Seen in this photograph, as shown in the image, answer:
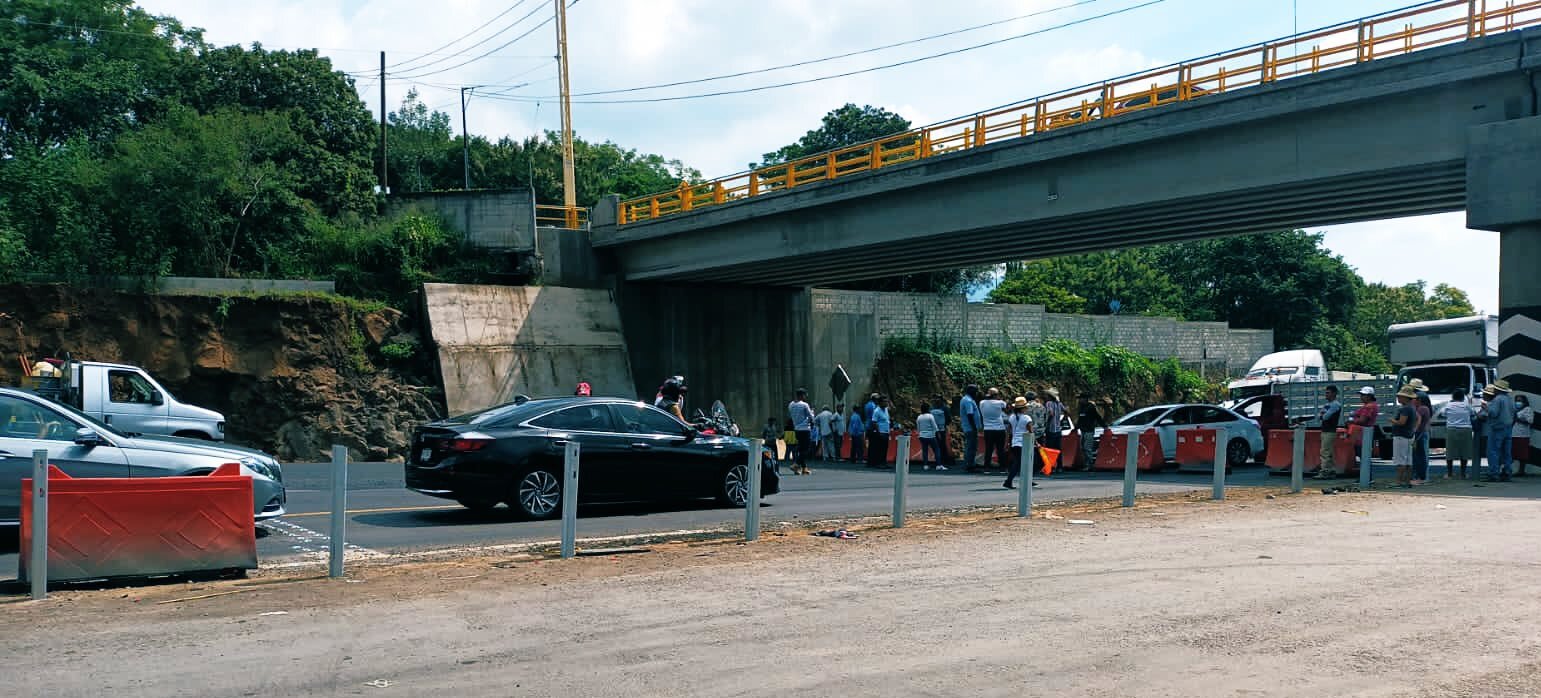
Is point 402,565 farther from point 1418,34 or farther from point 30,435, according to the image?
point 1418,34

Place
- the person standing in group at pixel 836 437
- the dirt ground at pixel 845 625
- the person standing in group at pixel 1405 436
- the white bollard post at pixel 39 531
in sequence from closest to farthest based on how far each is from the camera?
the dirt ground at pixel 845 625, the white bollard post at pixel 39 531, the person standing in group at pixel 1405 436, the person standing in group at pixel 836 437

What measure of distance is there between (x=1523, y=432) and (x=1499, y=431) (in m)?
1.77

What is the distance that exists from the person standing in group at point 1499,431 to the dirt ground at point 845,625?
30.9 feet

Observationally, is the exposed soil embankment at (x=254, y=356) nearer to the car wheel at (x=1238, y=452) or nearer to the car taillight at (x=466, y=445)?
the car taillight at (x=466, y=445)

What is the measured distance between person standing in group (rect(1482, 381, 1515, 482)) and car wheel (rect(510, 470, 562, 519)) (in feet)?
50.0

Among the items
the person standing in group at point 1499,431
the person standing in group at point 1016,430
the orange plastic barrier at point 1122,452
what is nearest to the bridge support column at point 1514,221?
the person standing in group at point 1499,431

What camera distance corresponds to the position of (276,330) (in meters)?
31.5

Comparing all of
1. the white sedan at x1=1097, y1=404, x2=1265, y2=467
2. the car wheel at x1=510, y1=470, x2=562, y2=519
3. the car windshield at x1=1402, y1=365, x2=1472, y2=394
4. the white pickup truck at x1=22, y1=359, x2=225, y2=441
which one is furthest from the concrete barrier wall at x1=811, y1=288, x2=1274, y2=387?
the car wheel at x1=510, y1=470, x2=562, y2=519

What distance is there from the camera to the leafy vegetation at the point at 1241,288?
71.2 metres

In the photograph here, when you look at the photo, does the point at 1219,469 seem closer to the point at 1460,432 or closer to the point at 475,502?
the point at 1460,432

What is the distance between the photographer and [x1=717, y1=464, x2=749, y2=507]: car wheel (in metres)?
15.4

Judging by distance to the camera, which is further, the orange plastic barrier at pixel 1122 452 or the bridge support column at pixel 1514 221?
the orange plastic barrier at pixel 1122 452

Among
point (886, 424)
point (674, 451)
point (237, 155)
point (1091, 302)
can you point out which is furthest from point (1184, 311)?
point (674, 451)

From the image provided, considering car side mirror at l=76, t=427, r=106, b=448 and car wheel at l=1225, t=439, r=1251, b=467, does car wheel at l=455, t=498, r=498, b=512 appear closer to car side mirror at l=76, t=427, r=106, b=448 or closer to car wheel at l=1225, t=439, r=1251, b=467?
car side mirror at l=76, t=427, r=106, b=448
